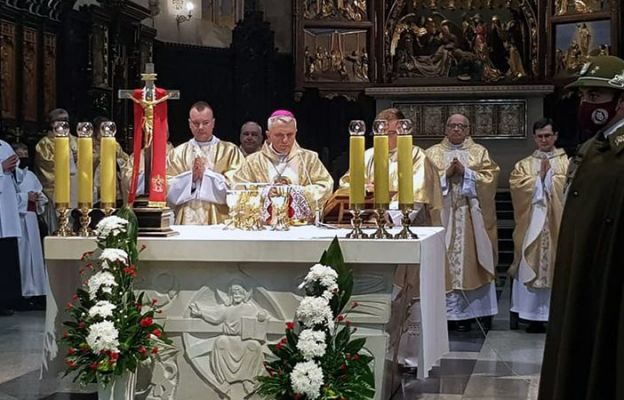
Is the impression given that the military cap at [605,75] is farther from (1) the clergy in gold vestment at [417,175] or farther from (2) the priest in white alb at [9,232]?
(2) the priest in white alb at [9,232]

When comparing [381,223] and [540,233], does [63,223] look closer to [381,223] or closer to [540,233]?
[381,223]

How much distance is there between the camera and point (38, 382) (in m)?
5.86

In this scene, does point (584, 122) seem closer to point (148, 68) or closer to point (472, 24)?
point (148, 68)

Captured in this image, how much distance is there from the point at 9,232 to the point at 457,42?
289 inches

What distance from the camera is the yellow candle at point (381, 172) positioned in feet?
15.3

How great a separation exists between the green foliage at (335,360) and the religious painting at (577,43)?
8.09 metres

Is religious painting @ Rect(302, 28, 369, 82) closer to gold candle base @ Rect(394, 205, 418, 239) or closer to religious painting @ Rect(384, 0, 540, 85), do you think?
religious painting @ Rect(384, 0, 540, 85)

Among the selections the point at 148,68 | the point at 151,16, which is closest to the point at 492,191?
the point at 148,68

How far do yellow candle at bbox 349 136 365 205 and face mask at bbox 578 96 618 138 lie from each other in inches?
61.1

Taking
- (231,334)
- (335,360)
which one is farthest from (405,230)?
(231,334)

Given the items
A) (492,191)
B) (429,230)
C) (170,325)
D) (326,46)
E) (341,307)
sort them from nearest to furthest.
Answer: (341,307) < (170,325) < (429,230) < (492,191) < (326,46)

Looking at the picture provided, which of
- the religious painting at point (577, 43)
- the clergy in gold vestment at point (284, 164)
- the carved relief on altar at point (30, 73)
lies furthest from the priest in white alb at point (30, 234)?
the religious painting at point (577, 43)

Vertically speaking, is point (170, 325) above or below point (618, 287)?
below

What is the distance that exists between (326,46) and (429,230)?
720 cm
